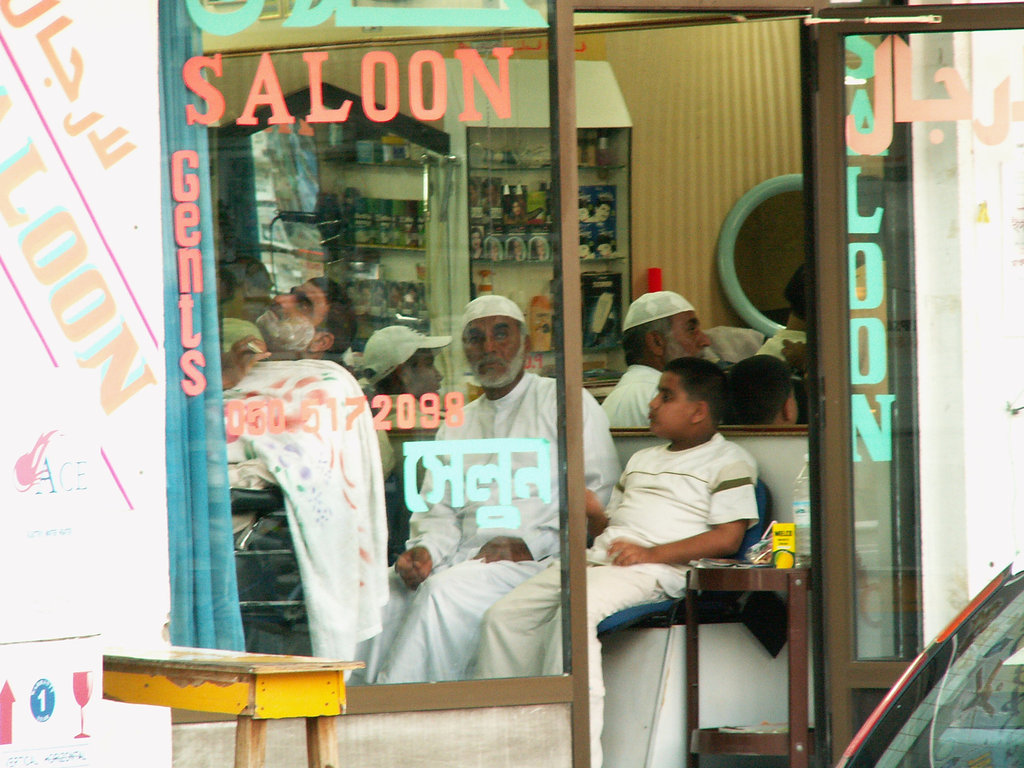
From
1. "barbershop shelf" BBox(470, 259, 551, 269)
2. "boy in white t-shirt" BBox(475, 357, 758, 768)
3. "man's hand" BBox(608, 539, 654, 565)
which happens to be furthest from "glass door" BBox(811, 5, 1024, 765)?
"barbershop shelf" BBox(470, 259, 551, 269)

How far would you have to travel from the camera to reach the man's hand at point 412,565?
3.99 meters

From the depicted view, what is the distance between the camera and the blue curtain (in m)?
3.87

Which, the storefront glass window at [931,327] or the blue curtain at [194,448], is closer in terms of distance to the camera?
the blue curtain at [194,448]

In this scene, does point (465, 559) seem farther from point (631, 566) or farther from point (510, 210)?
point (510, 210)

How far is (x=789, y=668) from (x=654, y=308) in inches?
90.2

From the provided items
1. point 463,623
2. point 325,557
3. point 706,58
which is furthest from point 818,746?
point 706,58

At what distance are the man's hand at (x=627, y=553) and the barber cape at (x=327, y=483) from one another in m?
1.00

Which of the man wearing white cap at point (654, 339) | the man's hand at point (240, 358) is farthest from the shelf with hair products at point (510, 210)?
the man wearing white cap at point (654, 339)

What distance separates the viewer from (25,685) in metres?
2.79

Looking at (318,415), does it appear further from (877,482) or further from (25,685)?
(877,482)

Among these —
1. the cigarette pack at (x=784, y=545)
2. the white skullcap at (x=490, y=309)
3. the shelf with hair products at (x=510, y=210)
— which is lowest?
the cigarette pack at (x=784, y=545)

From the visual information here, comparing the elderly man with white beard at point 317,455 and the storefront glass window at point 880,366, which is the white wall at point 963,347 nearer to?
the storefront glass window at point 880,366

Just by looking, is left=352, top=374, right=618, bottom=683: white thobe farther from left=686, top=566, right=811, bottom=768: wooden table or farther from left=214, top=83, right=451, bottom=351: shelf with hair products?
left=686, top=566, right=811, bottom=768: wooden table

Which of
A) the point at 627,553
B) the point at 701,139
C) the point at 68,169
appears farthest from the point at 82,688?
the point at 701,139
